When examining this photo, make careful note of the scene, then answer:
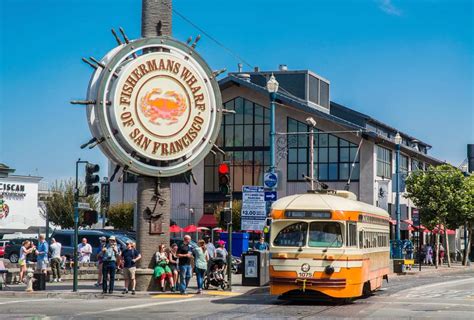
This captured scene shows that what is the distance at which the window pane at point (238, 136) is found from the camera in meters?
71.8

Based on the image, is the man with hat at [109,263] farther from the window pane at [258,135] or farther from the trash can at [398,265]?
the window pane at [258,135]

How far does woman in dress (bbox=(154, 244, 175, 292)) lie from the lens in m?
28.4

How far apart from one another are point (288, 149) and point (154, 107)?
4110 cm

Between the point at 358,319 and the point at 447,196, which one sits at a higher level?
the point at 447,196

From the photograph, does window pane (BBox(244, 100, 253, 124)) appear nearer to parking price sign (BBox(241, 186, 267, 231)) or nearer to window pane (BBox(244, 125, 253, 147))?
window pane (BBox(244, 125, 253, 147))

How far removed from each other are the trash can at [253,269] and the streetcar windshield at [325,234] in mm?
7393

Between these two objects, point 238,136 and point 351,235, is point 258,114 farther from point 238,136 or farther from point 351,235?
point 351,235

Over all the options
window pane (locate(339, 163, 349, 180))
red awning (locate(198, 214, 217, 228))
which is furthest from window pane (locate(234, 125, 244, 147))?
window pane (locate(339, 163, 349, 180))

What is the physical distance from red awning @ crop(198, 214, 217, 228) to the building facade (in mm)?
1155

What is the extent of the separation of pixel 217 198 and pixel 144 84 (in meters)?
43.1

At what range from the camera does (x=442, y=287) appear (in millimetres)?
34219

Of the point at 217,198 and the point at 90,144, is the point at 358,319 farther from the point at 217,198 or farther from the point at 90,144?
the point at 217,198

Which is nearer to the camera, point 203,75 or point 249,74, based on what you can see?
point 203,75

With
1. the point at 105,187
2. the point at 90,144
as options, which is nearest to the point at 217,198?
the point at 105,187
